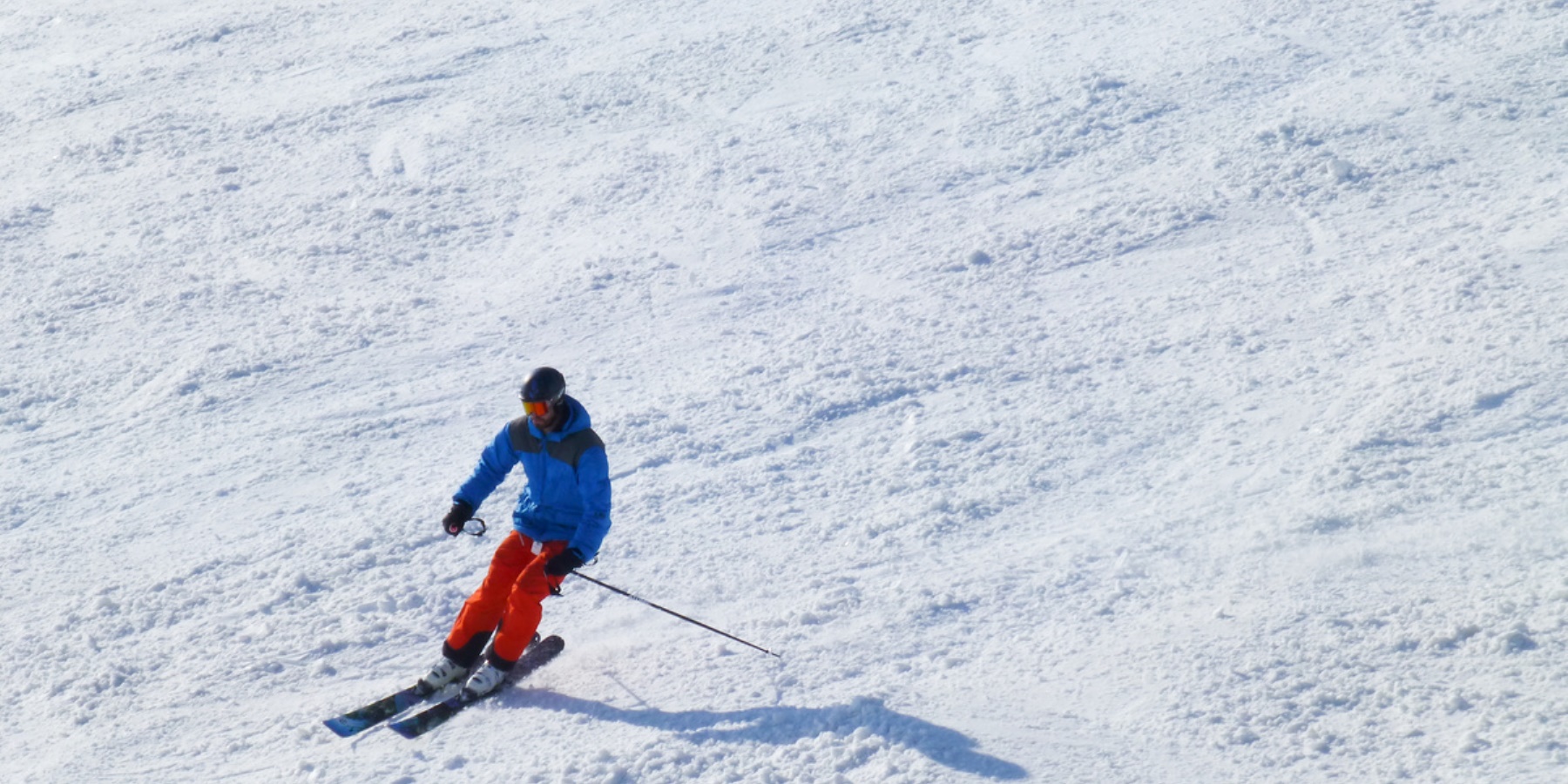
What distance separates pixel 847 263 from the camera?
10.2 m

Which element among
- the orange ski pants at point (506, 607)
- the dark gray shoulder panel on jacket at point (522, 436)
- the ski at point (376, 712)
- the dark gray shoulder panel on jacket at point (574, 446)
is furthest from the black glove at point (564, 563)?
the ski at point (376, 712)

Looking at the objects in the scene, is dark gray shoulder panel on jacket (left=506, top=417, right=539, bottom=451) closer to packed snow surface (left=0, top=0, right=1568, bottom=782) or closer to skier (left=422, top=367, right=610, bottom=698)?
skier (left=422, top=367, right=610, bottom=698)

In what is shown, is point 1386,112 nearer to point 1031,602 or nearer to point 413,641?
point 1031,602

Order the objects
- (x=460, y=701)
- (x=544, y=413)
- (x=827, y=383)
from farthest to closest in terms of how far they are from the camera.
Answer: (x=827, y=383)
(x=460, y=701)
(x=544, y=413)

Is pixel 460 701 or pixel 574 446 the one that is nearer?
pixel 574 446

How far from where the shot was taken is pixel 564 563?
17.8 ft

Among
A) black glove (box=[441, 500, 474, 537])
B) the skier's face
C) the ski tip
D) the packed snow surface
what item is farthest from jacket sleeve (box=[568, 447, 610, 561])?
the ski tip

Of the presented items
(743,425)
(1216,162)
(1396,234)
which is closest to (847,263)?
(743,425)

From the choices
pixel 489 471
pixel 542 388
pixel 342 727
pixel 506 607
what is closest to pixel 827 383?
pixel 489 471

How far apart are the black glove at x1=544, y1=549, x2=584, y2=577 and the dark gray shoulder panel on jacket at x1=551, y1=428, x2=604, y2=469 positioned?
39cm

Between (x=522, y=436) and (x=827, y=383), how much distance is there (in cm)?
327

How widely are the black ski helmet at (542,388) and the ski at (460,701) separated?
4.48ft

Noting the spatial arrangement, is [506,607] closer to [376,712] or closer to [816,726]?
[376,712]

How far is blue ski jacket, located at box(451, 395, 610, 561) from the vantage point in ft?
18.2
